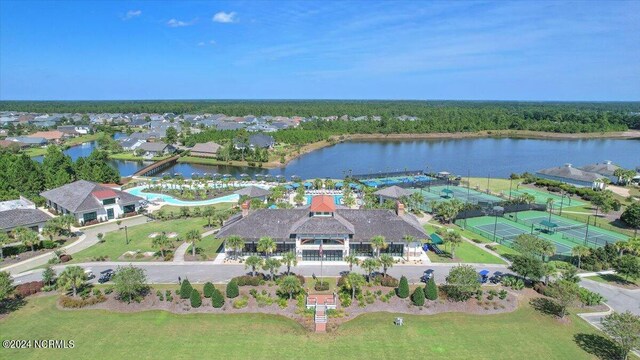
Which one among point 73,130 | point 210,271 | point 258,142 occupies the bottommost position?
point 210,271

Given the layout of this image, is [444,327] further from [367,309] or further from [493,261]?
[493,261]

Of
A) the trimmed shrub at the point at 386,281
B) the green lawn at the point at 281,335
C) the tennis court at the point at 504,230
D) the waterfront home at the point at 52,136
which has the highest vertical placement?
the waterfront home at the point at 52,136

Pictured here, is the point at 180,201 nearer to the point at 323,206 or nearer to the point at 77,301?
the point at 323,206

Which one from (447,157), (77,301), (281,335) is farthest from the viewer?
(447,157)

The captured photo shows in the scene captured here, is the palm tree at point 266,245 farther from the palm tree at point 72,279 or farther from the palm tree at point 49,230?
the palm tree at point 49,230

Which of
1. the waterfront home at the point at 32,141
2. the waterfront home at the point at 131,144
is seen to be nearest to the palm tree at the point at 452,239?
the waterfront home at the point at 131,144

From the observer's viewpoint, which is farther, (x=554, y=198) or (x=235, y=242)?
(x=554, y=198)

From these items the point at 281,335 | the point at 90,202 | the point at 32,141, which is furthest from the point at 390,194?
the point at 32,141
